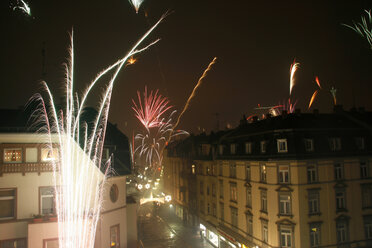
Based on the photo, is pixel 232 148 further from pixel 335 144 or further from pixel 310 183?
pixel 335 144

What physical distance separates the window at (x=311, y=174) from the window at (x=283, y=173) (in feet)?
5.13

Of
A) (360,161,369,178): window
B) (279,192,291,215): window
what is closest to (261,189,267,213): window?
(279,192,291,215): window

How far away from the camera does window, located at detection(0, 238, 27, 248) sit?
1711 cm

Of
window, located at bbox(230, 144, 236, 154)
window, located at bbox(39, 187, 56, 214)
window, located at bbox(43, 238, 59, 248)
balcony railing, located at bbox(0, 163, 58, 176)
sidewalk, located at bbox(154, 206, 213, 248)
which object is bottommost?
sidewalk, located at bbox(154, 206, 213, 248)

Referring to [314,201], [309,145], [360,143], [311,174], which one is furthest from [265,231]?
[360,143]

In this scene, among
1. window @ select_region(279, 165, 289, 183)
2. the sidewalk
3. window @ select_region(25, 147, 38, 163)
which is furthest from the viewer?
the sidewalk

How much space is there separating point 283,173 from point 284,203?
228 centimetres

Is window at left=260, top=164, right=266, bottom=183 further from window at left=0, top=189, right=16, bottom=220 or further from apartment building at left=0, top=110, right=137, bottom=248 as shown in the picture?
window at left=0, top=189, right=16, bottom=220

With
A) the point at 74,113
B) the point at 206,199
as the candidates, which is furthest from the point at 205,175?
the point at 74,113

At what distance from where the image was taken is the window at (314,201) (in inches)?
899

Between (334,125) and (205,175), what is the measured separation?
18417 millimetres

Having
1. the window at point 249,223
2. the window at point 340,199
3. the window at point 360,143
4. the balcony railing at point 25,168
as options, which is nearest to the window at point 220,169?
the window at point 249,223

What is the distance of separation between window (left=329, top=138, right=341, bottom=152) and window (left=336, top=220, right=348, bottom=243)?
5.59 metres

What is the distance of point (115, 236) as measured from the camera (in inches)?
825
